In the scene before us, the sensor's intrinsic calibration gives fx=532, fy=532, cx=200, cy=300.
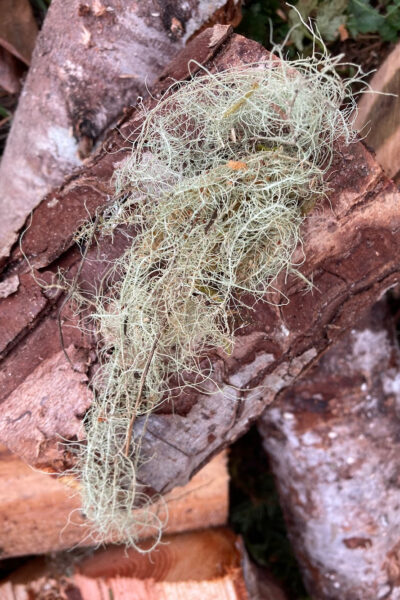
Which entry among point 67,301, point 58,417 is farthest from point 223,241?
point 58,417

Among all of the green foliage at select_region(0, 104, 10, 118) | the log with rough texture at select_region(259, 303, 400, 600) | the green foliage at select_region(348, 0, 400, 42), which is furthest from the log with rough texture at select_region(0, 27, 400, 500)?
the green foliage at select_region(0, 104, 10, 118)

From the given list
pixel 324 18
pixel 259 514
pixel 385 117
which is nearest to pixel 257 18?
pixel 324 18

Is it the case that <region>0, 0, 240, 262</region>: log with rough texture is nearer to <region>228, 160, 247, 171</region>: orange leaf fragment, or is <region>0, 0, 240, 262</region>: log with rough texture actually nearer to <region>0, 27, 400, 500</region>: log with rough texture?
<region>0, 27, 400, 500</region>: log with rough texture

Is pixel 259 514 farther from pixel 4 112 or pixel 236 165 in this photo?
pixel 4 112

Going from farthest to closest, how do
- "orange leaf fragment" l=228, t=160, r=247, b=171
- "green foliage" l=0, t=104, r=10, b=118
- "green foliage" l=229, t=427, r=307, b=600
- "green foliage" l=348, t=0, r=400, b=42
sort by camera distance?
"green foliage" l=229, t=427, r=307, b=600 < "green foliage" l=0, t=104, r=10, b=118 < "green foliage" l=348, t=0, r=400, b=42 < "orange leaf fragment" l=228, t=160, r=247, b=171

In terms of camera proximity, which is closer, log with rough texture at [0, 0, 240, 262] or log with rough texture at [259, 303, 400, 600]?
log with rough texture at [0, 0, 240, 262]

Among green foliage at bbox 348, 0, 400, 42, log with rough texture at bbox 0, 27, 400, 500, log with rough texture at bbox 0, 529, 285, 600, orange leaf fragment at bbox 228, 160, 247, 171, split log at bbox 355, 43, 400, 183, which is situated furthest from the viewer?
green foliage at bbox 348, 0, 400, 42

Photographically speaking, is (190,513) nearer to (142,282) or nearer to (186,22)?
(142,282)
